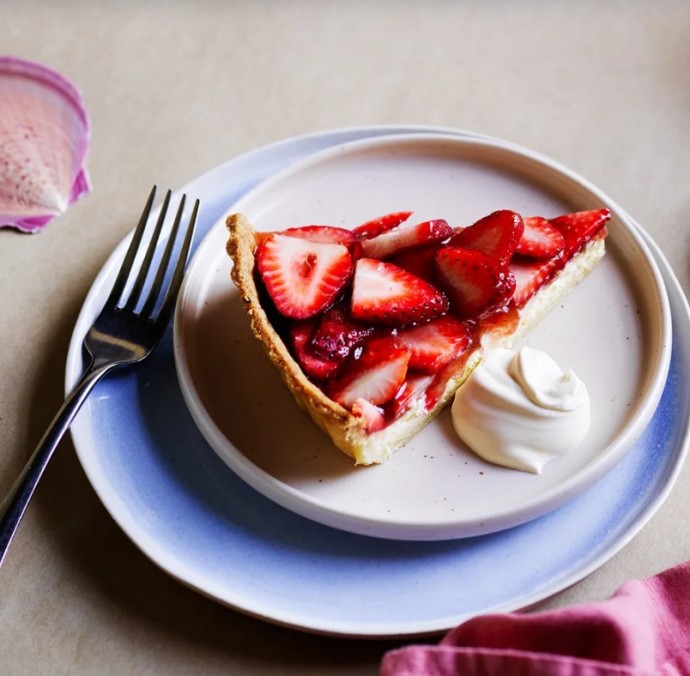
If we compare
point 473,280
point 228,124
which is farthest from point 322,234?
point 228,124

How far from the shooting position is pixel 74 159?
8.81 feet

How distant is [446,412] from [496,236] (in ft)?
1.45

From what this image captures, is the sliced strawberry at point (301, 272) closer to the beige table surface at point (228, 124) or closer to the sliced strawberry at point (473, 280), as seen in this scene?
the sliced strawberry at point (473, 280)

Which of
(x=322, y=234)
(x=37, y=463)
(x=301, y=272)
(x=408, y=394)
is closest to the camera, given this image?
(x=37, y=463)

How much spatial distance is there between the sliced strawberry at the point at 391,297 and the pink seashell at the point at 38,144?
115 centimetres

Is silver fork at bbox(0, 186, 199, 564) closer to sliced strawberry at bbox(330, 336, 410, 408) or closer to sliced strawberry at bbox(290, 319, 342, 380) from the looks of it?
sliced strawberry at bbox(290, 319, 342, 380)

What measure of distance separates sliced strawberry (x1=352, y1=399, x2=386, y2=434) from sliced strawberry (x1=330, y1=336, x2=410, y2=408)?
2 centimetres

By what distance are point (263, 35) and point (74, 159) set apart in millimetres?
934

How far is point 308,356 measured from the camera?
1873mm

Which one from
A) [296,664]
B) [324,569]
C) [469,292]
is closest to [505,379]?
[469,292]

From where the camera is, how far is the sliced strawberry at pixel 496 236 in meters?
2.01

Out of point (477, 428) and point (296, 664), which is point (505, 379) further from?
point (296, 664)

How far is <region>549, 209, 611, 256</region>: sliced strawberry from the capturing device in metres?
2.16

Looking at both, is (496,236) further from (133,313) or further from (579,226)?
(133,313)
